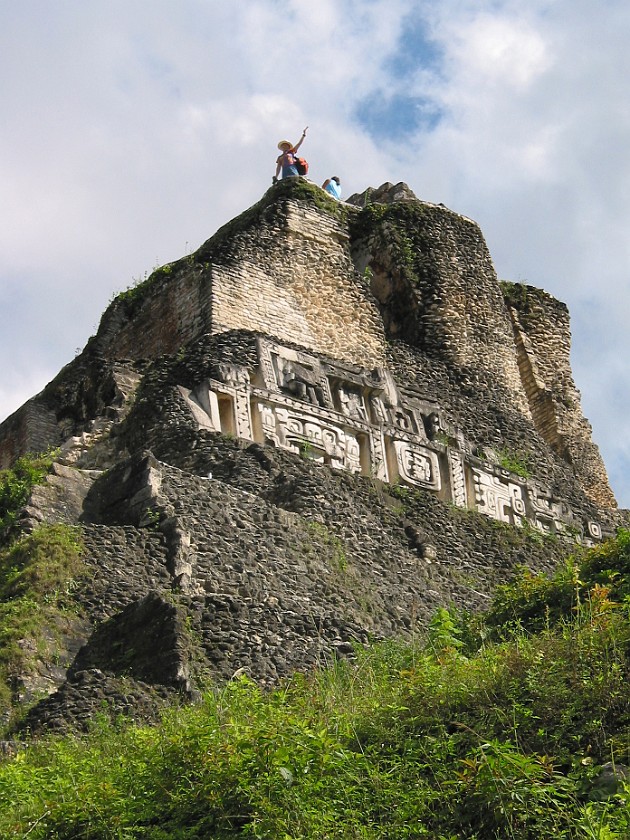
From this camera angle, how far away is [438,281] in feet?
88.8

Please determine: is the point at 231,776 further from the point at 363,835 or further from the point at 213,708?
the point at 213,708

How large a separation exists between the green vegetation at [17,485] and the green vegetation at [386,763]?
6.09 meters

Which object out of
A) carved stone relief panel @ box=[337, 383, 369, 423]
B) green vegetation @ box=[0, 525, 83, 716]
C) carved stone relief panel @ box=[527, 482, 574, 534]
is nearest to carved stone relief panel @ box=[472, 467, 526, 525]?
carved stone relief panel @ box=[527, 482, 574, 534]

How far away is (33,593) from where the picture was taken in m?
14.0

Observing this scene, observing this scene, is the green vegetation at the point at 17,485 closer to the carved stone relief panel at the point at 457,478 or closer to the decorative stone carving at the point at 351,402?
the decorative stone carving at the point at 351,402

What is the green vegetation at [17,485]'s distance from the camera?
1681 centimetres

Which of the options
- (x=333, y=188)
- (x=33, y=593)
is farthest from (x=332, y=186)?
(x=33, y=593)

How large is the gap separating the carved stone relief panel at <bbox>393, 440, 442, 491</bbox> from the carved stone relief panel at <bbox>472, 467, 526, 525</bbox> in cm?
83

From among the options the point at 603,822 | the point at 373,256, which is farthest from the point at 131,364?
the point at 603,822

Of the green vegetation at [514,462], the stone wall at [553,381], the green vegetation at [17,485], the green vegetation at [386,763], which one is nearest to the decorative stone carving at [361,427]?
the green vegetation at [514,462]

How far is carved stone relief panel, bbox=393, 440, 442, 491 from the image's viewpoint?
2130 cm

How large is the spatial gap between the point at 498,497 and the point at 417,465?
173 centimetres

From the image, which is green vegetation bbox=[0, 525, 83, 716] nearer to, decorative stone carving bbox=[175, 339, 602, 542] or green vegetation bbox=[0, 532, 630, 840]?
green vegetation bbox=[0, 532, 630, 840]

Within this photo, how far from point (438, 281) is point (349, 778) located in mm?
18984
